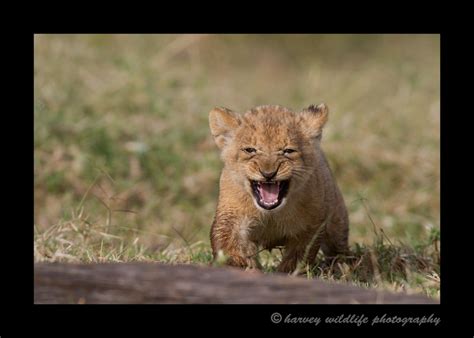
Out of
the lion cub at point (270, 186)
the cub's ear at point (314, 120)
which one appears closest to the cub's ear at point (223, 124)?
the lion cub at point (270, 186)

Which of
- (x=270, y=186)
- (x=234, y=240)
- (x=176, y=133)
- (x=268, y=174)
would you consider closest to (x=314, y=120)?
(x=270, y=186)

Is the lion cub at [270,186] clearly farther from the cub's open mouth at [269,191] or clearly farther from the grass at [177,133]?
the grass at [177,133]

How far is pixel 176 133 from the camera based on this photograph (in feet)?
42.9

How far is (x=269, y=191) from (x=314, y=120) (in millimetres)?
785

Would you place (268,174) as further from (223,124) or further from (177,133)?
(177,133)

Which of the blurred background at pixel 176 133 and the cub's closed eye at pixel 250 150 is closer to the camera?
the cub's closed eye at pixel 250 150

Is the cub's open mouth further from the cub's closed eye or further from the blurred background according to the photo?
the blurred background

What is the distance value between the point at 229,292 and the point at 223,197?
81.5 inches

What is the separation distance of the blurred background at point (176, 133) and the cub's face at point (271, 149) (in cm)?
269

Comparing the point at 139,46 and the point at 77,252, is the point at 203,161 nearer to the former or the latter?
the point at 139,46

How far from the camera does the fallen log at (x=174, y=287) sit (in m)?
4.96

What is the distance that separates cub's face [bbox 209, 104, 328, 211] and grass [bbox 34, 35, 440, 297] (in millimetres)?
2193

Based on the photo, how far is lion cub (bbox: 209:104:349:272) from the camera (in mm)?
6707
